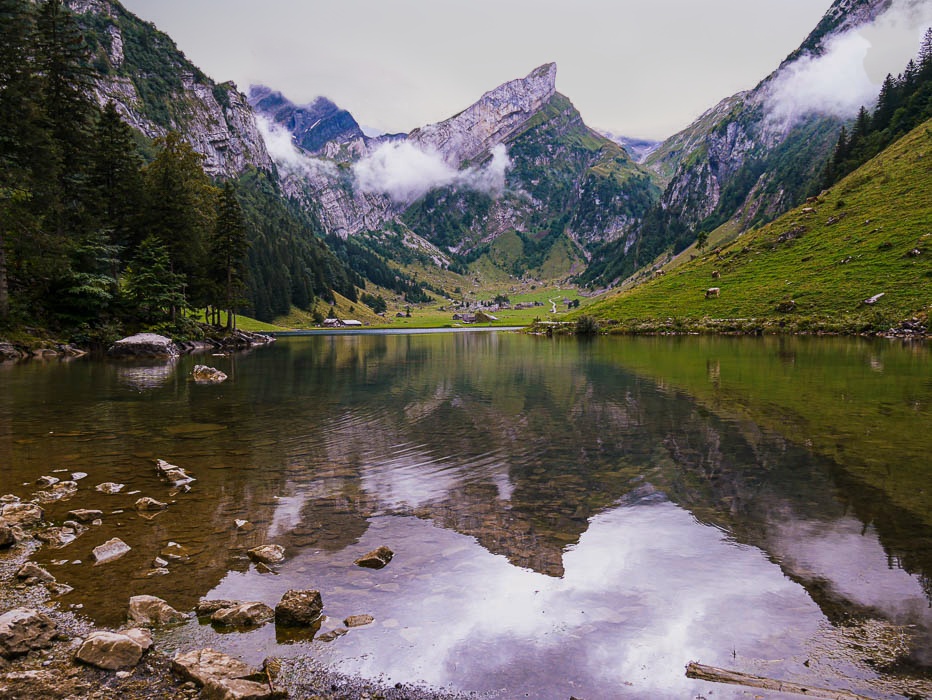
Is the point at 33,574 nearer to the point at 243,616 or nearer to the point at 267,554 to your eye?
the point at 267,554

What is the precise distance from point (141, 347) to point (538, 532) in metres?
60.4

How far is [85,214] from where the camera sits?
202ft

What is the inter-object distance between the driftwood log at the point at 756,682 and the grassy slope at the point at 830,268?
84.0m

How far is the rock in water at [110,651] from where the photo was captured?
21.0 ft

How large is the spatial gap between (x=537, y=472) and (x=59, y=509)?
40.2 feet

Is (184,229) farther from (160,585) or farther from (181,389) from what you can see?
(160,585)

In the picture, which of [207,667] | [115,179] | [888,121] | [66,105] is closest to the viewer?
[207,667]

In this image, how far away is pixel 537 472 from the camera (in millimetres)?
15398

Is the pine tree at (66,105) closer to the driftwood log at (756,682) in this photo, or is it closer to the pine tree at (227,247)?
the pine tree at (227,247)

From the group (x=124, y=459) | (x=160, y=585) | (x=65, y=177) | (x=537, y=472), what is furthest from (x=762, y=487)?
(x=65, y=177)

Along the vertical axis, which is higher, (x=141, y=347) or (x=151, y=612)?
(x=141, y=347)

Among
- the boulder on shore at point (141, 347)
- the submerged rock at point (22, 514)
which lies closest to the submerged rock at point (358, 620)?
the submerged rock at point (22, 514)

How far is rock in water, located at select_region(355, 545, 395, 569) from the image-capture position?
371 inches

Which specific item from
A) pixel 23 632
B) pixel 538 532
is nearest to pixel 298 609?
pixel 23 632
